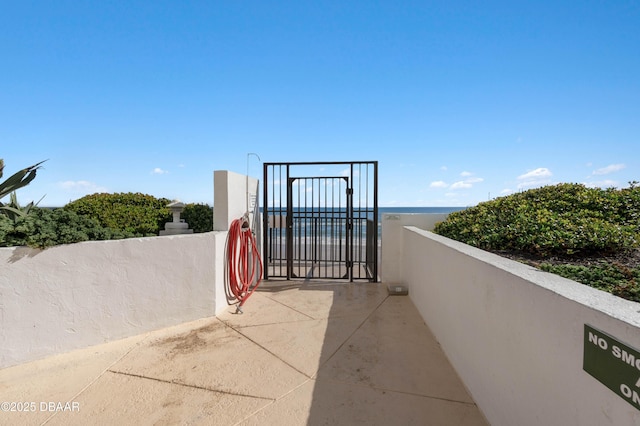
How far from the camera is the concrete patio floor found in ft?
6.81

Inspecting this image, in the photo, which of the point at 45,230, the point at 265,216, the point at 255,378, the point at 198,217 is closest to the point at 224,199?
the point at 198,217

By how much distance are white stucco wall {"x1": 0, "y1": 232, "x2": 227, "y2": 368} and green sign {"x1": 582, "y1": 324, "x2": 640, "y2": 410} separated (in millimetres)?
3521

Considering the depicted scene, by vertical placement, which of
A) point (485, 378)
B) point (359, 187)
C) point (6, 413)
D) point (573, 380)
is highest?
point (359, 187)

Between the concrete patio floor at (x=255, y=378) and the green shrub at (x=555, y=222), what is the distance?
1.35m

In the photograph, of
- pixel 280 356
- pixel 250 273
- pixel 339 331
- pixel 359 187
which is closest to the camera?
pixel 280 356

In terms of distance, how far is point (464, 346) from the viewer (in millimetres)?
2398

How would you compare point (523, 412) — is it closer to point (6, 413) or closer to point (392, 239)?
point (6, 413)

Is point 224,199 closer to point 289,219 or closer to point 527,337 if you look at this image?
point 289,219

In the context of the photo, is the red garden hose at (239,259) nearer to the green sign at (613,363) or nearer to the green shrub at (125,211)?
the green shrub at (125,211)

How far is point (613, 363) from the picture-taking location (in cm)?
104

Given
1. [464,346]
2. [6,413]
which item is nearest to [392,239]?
[464,346]

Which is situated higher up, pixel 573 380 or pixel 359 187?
pixel 359 187

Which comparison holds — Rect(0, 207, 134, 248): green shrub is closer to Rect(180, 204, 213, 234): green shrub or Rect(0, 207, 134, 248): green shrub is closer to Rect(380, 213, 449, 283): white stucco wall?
Rect(180, 204, 213, 234): green shrub

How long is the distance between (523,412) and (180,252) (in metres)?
3.38
